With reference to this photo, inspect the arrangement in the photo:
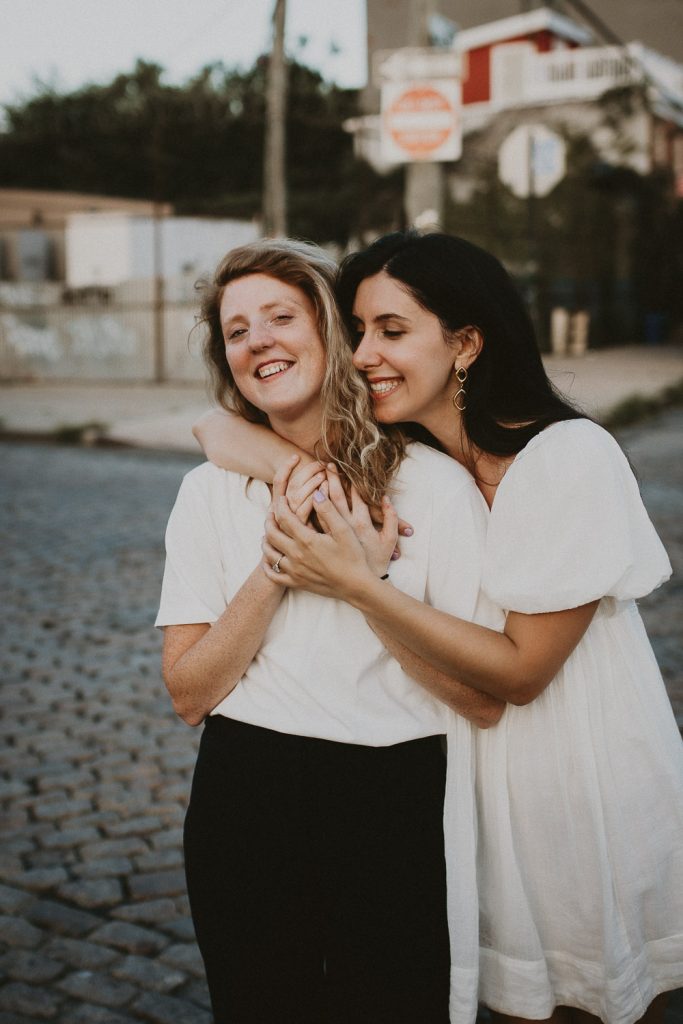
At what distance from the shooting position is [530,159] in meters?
17.3

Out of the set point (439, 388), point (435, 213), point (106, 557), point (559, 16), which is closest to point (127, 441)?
point (435, 213)

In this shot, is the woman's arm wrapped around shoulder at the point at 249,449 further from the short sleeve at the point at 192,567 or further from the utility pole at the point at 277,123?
the utility pole at the point at 277,123

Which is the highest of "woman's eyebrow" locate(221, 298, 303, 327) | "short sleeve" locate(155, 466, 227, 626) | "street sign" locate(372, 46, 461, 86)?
"street sign" locate(372, 46, 461, 86)

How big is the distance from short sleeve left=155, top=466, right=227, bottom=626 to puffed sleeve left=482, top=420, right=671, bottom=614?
0.58 meters

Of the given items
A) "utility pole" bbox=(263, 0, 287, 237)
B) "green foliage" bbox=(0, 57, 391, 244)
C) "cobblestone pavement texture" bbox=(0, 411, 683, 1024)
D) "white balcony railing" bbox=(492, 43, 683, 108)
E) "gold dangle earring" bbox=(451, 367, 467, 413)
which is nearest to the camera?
"gold dangle earring" bbox=(451, 367, 467, 413)

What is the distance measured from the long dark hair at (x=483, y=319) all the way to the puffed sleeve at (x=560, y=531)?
14 cm

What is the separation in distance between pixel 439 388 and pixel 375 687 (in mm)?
657

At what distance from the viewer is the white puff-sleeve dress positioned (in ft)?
6.26

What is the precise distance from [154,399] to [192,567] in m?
16.8

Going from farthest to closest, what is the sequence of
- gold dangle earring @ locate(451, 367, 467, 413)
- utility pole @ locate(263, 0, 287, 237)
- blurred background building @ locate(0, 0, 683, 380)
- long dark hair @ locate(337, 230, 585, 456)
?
blurred background building @ locate(0, 0, 683, 380), utility pole @ locate(263, 0, 287, 237), gold dangle earring @ locate(451, 367, 467, 413), long dark hair @ locate(337, 230, 585, 456)

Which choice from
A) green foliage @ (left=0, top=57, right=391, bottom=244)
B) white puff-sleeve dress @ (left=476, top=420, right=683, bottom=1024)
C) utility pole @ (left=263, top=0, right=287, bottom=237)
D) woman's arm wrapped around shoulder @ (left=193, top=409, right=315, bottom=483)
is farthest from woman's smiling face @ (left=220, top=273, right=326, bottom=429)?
green foliage @ (left=0, top=57, right=391, bottom=244)

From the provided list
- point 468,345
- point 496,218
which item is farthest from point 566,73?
point 468,345

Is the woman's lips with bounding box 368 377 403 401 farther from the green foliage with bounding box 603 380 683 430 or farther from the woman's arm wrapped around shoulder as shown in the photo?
the green foliage with bounding box 603 380 683 430

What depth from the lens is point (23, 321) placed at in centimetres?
2266
